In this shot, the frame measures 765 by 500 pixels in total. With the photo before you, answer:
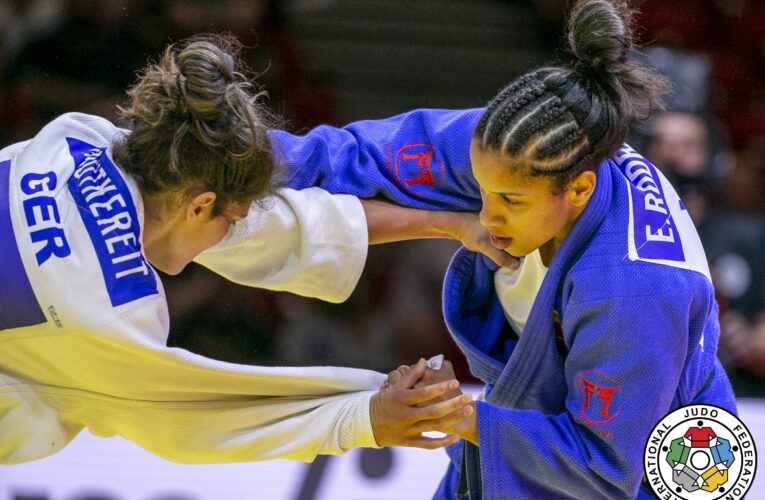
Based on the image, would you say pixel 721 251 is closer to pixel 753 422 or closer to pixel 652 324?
pixel 753 422

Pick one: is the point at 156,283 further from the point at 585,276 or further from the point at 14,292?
the point at 585,276

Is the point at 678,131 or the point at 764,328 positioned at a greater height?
the point at 678,131

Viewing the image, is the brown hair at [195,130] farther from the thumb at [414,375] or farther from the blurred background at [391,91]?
the blurred background at [391,91]

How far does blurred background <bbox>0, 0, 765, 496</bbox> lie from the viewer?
2.86 meters

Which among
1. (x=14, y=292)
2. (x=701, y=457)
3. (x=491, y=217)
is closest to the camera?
(x=14, y=292)

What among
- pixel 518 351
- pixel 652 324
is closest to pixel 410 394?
pixel 518 351

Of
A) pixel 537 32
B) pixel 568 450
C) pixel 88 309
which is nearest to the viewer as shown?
pixel 88 309

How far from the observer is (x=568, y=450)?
5.12 ft

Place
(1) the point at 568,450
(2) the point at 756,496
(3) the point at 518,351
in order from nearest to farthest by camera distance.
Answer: (1) the point at 568,450, (3) the point at 518,351, (2) the point at 756,496

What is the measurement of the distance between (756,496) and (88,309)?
1782 millimetres

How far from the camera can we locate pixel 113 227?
58.6 inches

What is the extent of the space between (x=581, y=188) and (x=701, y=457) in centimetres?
54

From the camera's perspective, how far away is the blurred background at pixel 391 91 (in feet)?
9.37

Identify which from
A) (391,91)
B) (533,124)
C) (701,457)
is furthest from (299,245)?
(391,91)
